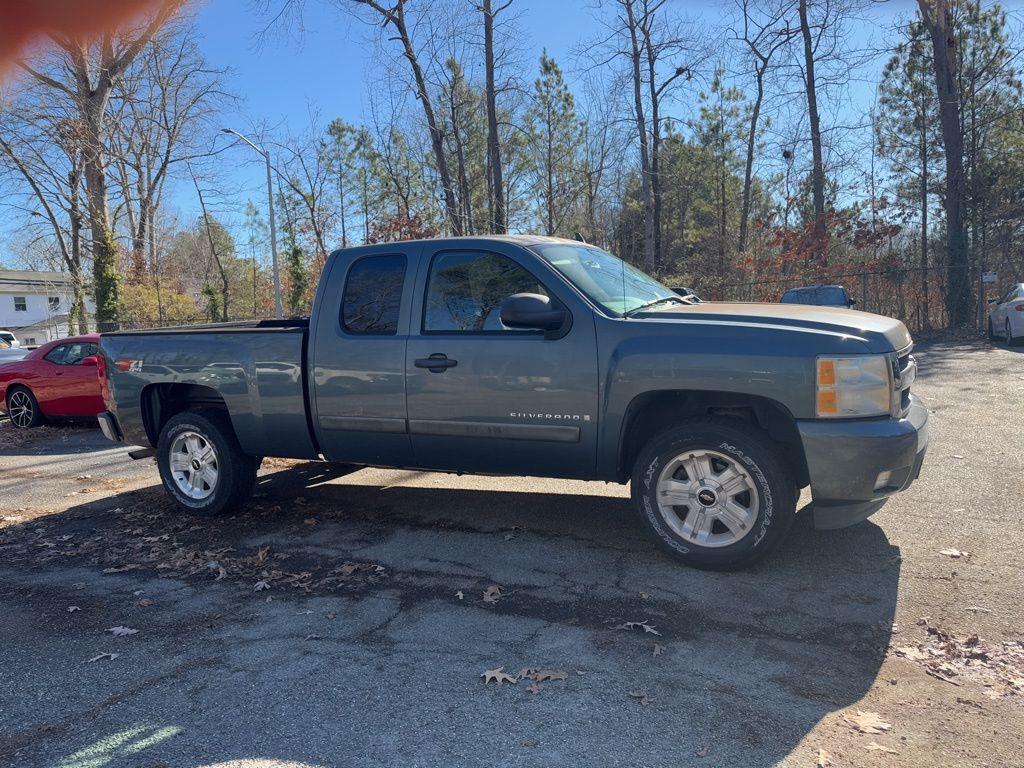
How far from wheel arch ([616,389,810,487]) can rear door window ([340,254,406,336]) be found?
1808 mm

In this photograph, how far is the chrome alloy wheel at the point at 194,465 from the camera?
6.14 meters

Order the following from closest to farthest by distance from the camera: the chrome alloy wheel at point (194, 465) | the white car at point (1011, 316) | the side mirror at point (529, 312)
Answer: the side mirror at point (529, 312) → the chrome alloy wheel at point (194, 465) → the white car at point (1011, 316)

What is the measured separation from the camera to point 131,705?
10.5 ft

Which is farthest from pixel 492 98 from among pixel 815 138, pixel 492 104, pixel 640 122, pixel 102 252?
pixel 102 252

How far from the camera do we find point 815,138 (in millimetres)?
24578

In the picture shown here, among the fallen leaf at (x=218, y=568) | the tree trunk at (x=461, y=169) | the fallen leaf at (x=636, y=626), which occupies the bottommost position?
the fallen leaf at (x=636, y=626)

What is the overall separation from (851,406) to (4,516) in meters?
6.93

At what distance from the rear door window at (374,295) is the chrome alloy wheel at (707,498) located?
2.18 metres

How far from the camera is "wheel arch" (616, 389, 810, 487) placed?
4.34 m

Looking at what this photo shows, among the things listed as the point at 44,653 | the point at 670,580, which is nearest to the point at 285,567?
the point at 44,653

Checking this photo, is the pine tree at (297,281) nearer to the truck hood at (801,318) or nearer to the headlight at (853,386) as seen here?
the truck hood at (801,318)

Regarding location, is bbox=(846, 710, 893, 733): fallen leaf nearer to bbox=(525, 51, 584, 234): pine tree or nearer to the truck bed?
the truck bed

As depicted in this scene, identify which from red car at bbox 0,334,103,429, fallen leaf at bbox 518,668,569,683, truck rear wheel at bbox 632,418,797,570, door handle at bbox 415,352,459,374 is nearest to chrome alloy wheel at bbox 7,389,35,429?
red car at bbox 0,334,103,429

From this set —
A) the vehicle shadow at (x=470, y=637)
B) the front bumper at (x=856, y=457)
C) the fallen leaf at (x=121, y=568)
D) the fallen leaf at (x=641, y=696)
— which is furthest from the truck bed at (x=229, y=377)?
the front bumper at (x=856, y=457)
